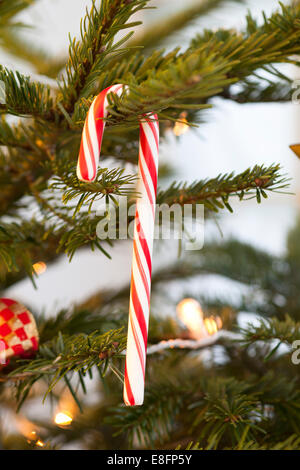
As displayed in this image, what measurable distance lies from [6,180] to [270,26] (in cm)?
28

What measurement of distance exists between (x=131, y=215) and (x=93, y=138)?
121 millimetres

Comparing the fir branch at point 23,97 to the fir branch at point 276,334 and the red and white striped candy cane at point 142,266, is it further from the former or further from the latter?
the fir branch at point 276,334

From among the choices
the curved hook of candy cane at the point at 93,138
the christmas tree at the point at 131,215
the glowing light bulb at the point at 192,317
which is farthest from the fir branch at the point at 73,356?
the glowing light bulb at the point at 192,317

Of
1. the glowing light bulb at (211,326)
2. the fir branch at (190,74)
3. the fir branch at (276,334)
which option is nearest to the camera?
the fir branch at (190,74)

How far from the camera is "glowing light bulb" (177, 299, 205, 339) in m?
0.49

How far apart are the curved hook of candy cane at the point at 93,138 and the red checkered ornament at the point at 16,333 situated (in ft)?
0.54

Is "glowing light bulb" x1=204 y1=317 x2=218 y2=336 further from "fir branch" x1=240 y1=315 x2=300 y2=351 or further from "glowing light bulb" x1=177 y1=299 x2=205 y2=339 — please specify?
"fir branch" x1=240 y1=315 x2=300 y2=351

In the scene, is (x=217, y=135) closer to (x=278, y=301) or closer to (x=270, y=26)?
(x=278, y=301)

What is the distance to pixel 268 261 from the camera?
70cm

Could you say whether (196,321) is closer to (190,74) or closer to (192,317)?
(192,317)

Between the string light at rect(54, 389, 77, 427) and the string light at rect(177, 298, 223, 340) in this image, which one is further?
the string light at rect(177, 298, 223, 340)

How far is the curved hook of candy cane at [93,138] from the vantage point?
0.23 metres

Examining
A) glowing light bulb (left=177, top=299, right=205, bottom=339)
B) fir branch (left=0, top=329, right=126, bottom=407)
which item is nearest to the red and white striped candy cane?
fir branch (left=0, top=329, right=126, bottom=407)
